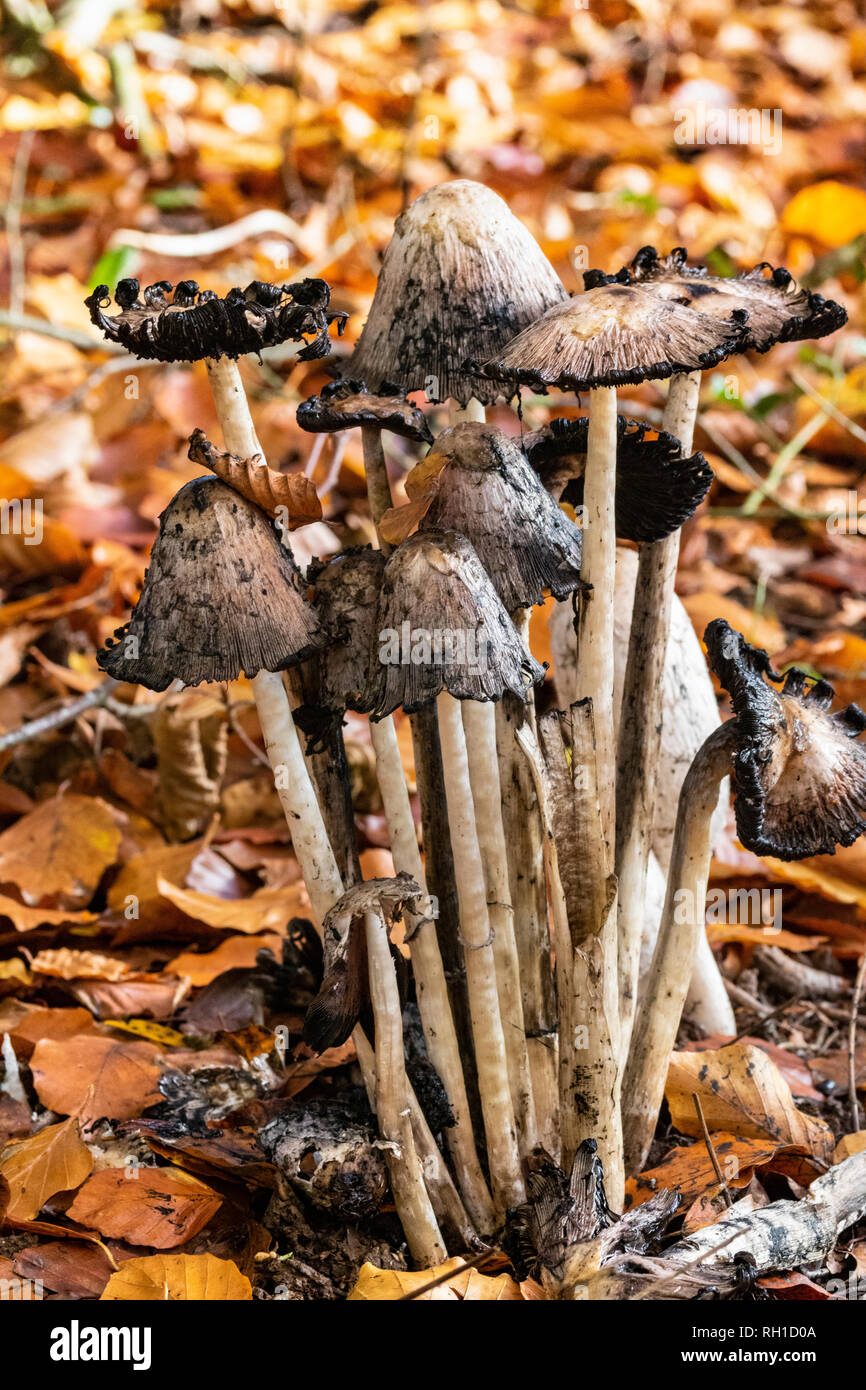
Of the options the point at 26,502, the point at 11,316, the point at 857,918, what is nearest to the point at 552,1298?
the point at 857,918

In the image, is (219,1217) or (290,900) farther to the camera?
(290,900)

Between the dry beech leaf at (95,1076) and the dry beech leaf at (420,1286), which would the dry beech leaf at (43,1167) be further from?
the dry beech leaf at (420,1286)

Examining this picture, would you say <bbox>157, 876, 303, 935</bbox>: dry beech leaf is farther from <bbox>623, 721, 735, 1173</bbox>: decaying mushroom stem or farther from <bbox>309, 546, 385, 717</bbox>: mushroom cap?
<bbox>309, 546, 385, 717</bbox>: mushroom cap

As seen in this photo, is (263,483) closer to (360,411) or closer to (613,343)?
(360,411)

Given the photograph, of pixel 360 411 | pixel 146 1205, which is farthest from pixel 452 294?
pixel 146 1205

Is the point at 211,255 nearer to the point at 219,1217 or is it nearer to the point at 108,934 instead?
the point at 108,934
